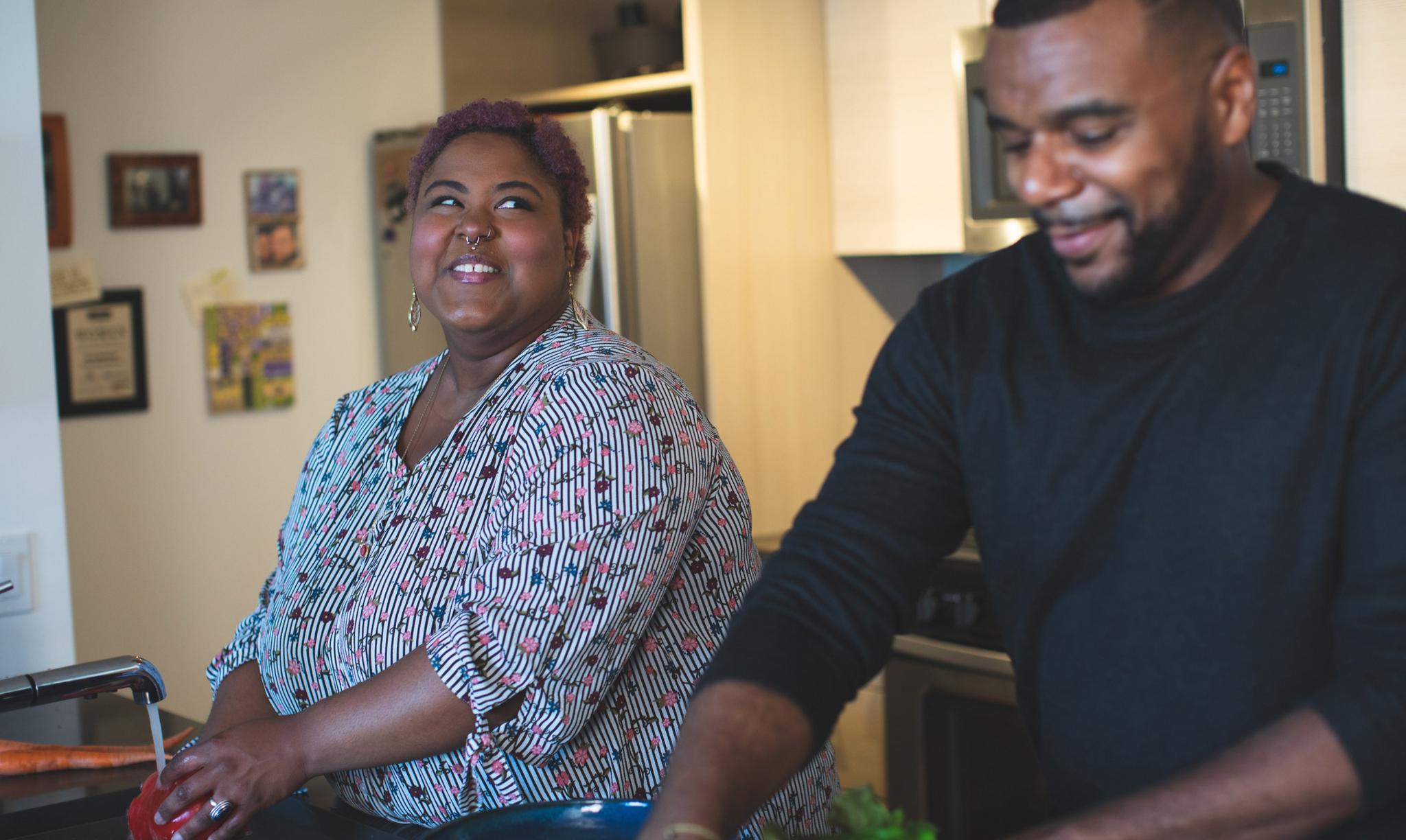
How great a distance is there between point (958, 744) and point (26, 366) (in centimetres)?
182

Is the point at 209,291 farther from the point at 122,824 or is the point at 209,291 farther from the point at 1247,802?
the point at 1247,802

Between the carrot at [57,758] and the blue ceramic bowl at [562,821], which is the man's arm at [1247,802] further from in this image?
the carrot at [57,758]

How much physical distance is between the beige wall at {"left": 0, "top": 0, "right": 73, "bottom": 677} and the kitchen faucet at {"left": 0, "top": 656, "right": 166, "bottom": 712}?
69cm

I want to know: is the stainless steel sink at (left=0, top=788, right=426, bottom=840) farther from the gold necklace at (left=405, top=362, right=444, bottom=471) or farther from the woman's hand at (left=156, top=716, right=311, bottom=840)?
the gold necklace at (left=405, top=362, right=444, bottom=471)

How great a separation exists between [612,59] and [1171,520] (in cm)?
274

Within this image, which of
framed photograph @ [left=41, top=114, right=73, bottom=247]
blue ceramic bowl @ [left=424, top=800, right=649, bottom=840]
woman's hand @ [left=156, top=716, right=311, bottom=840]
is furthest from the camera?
framed photograph @ [left=41, top=114, right=73, bottom=247]

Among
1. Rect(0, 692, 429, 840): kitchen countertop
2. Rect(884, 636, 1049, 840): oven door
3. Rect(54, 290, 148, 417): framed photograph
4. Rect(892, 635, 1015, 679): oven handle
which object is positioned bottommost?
Rect(884, 636, 1049, 840): oven door

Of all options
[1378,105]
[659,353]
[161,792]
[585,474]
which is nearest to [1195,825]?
[585,474]

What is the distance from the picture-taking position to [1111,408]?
3.45 ft

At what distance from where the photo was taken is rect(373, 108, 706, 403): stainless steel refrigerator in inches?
124

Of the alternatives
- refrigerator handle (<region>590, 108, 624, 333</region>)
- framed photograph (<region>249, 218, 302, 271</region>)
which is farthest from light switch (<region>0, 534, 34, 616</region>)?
refrigerator handle (<region>590, 108, 624, 333</region>)

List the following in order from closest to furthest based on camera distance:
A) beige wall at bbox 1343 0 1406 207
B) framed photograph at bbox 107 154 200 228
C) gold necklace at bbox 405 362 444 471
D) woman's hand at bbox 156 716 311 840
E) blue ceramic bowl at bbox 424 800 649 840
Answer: blue ceramic bowl at bbox 424 800 649 840
woman's hand at bbox 156 716 311 840
gold necklace at bbox 405 362 444 471
beige wall at bbox 1343 0 1406 207
framed photograph at bbox 107 154 200 228

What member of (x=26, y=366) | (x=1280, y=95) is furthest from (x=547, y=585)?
(x=1280, y=95)

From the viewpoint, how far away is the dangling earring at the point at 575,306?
1.69 m
